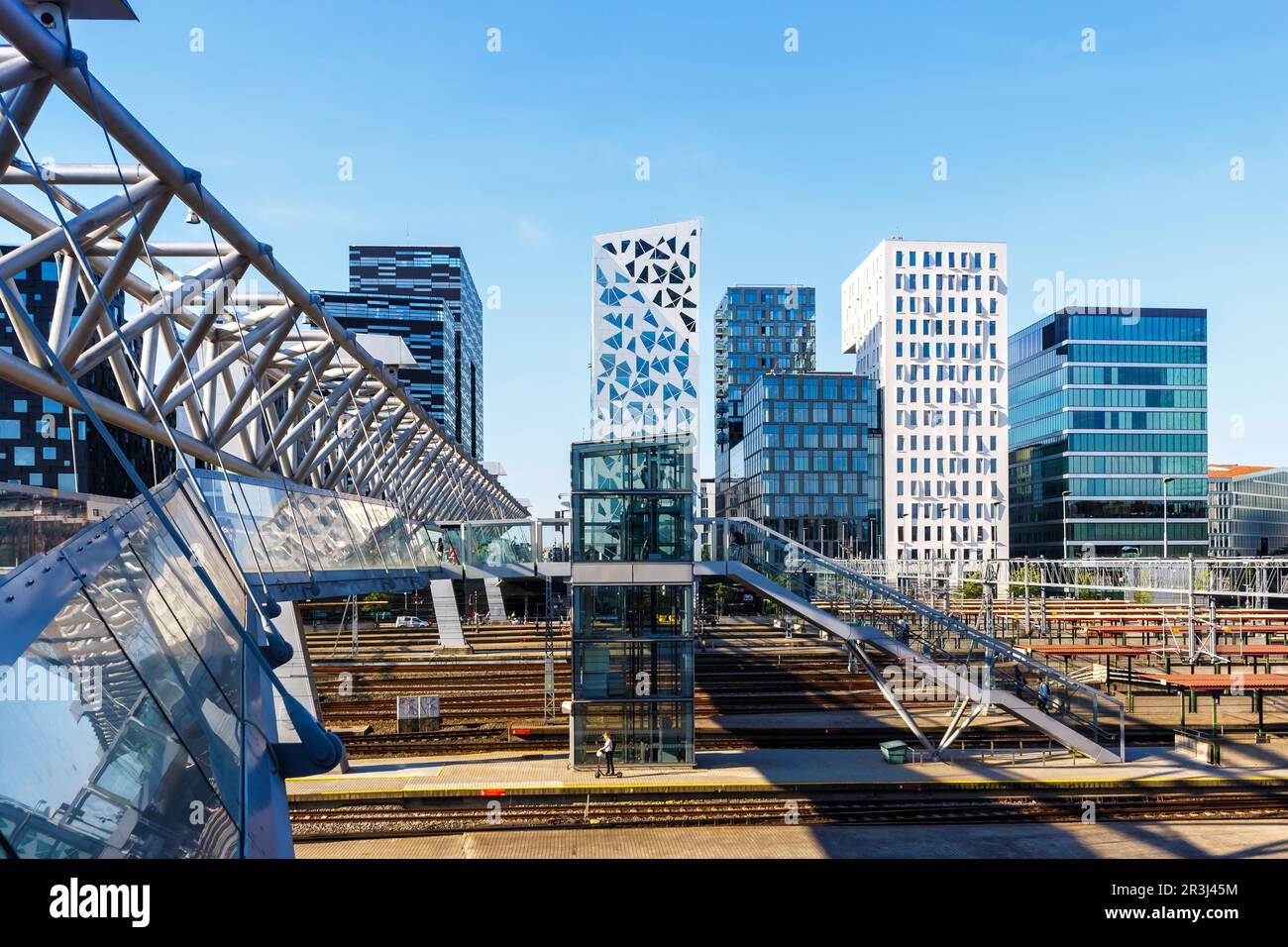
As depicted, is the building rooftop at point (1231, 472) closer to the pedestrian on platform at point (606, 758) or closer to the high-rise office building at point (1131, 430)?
the high-rise office building at point (1131, 430)

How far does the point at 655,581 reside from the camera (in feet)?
72.1

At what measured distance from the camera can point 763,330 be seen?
141750mm

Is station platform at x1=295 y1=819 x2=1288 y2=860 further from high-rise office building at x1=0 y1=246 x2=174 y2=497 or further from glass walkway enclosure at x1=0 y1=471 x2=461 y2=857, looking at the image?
high-rise office building at x1=0 y1=246 x2=174 y2=497

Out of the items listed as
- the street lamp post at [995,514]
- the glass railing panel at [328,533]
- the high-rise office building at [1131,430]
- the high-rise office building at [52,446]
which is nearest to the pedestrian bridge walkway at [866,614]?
the glass railing panel at [328,533]

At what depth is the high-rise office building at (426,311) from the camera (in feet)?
493

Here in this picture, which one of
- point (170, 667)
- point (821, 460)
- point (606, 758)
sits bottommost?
point (606, 758)

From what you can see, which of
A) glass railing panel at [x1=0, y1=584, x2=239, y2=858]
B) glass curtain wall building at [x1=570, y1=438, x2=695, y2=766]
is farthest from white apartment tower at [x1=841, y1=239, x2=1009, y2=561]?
glass railing panel at [x1=0, y1=584, x2=239, y2=858]

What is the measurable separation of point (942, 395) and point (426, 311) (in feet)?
325

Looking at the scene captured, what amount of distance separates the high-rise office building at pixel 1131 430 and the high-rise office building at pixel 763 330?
58.3 meters

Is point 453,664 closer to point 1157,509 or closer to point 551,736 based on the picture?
point 551,736

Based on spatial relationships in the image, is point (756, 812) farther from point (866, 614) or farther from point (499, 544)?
point (499, 544)

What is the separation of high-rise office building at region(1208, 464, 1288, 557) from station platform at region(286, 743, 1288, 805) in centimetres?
9572

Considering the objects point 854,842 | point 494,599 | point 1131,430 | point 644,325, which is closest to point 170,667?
point 854,842
